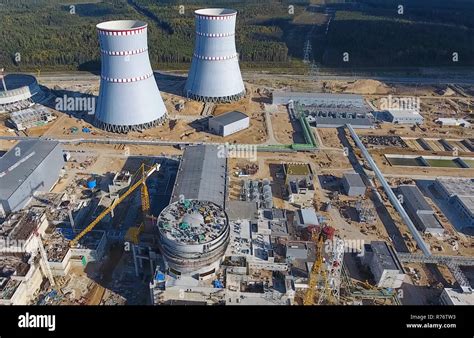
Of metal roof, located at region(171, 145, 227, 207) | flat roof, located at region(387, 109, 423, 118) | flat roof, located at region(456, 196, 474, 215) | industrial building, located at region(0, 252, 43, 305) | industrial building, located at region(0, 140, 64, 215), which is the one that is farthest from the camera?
flat roof, located at region(387, 109, 423, 118)

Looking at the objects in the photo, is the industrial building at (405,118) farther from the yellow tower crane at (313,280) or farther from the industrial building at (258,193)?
the yellow tower crane at (313,280)

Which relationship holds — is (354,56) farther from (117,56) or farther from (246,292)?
(246,292)

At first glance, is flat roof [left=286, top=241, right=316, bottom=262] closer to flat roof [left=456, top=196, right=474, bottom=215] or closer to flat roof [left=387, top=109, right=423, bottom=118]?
flat roof [left=456, top=196, right=474, bottom=215]

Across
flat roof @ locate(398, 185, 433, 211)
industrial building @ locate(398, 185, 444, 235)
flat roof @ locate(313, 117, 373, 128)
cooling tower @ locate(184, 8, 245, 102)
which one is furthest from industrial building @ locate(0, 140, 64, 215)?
flat roof @ locate(398, 185, 433, 211)

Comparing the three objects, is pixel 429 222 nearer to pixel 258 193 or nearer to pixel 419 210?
pixel 419 210

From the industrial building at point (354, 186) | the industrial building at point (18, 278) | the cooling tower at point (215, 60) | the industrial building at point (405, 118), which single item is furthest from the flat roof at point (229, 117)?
the industrial building at point (18, 278)

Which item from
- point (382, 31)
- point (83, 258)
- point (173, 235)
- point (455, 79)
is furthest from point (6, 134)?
point (382, 31)

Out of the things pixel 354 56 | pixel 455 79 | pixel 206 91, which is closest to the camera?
pixel 206 91
